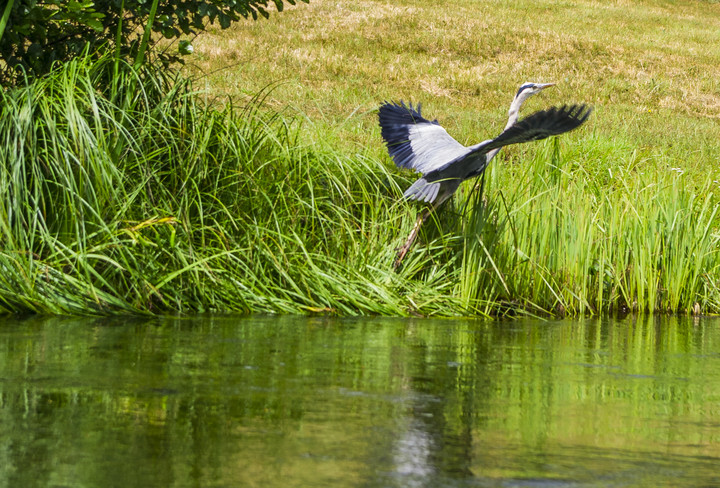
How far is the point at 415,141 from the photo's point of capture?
18.3 ft

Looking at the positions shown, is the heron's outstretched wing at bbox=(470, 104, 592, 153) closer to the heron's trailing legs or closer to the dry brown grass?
the heron's trailing legs

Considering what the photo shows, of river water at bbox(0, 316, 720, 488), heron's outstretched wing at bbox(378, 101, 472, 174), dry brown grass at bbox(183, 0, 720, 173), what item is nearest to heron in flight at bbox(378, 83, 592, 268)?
heron's outstretched wing at bbox(378, 101, 472, 174)

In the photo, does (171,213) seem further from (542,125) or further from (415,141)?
(542,125)

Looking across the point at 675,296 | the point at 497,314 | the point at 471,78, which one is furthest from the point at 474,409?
the point at 471,78

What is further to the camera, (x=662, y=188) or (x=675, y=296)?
(x=662, y=188)

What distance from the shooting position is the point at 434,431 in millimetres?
2332

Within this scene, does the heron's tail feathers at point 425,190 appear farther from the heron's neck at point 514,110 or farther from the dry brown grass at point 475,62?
the dry brown grass at point 475,62

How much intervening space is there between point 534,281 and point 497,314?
36cm

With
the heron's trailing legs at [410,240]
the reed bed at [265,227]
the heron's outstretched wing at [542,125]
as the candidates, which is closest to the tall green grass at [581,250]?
the reed bed at [265,227]

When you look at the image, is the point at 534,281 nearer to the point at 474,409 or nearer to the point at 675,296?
the point at 675,296

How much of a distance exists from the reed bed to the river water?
1.86 feet

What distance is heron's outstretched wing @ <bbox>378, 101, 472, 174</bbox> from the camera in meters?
5.24

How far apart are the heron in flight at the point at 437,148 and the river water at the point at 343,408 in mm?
1070

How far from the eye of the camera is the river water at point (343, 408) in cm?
196
